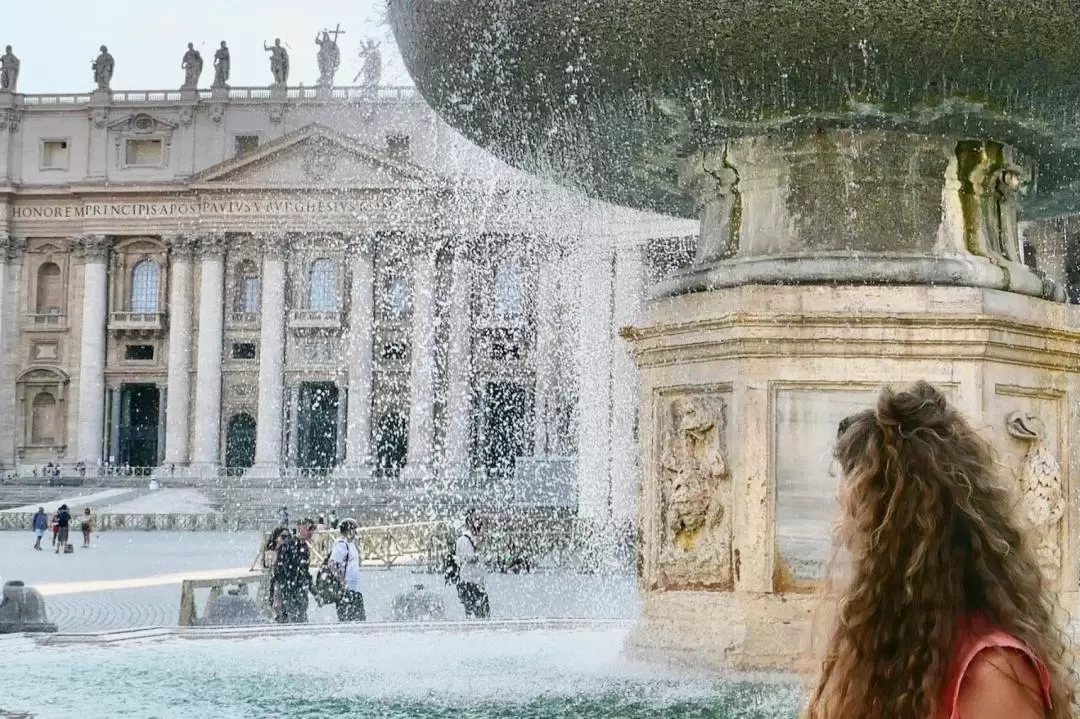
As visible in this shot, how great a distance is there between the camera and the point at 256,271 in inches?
2327

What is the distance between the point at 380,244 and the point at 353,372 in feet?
19.2

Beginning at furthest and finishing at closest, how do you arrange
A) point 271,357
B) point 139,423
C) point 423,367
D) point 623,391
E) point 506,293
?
point 139,423, point 271,357, point 423,367, point 506,293, point 623,391

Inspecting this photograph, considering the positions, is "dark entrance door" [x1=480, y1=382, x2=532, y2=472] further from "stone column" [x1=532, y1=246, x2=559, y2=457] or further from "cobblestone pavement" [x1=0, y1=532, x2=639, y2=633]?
"cobblestone pavement" [x1=0, y1=532, x2=639, y2=633]

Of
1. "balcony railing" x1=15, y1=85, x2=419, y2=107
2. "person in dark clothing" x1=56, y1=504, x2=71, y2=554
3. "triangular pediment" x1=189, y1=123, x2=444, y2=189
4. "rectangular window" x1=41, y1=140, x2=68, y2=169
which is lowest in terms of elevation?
"person in dark clothing" x1=56, y1=504, x2=71, y2=554

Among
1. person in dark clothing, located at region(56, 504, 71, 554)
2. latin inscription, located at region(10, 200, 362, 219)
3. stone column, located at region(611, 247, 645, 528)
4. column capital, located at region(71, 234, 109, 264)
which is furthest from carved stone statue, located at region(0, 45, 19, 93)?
stone column, located at region(611, 247, 645, 528)

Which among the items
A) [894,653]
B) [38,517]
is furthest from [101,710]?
[38,517]

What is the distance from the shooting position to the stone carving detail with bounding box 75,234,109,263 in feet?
196

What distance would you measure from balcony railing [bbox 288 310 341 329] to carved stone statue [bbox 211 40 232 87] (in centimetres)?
1110

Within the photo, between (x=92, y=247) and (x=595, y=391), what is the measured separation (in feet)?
148

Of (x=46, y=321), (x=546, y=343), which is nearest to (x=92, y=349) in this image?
(x=46, y=321)

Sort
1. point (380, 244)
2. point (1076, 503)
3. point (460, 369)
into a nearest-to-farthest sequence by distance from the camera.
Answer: point (1076, 503), point (460, 369), point (380, 244)

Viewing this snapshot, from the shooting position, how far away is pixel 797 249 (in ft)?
16.0

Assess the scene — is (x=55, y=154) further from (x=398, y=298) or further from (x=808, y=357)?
(x=808, y=357)

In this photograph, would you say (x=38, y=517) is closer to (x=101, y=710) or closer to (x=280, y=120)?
(x=101, y=710)
